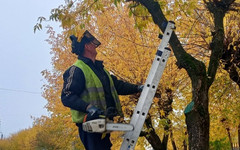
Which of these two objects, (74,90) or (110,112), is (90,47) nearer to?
(74,90)

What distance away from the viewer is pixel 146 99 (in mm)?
2738

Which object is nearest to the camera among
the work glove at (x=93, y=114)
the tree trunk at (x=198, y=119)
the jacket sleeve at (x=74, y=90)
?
the work glove at (x=93, y=114)

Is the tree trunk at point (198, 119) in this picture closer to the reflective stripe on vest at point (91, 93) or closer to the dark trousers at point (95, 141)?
the dark trousers at point (95, 141)

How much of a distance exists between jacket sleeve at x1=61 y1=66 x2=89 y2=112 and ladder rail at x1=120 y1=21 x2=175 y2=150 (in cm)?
48

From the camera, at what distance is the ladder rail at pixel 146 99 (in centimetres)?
267

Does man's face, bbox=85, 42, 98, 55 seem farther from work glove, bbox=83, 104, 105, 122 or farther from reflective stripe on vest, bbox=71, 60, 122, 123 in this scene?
work glove, bbox=83, 104, 105, 122

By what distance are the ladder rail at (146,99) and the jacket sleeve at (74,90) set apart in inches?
18.8

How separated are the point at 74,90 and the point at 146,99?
0.71 meters

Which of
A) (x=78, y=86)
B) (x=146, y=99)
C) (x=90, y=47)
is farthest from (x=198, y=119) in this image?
(x=78, y=86)

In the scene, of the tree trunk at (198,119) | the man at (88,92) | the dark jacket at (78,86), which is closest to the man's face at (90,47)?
the man at (88,92)

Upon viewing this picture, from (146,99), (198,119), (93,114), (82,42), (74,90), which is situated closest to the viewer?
(93,114)

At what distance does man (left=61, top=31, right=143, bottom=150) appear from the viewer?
9.16 ft

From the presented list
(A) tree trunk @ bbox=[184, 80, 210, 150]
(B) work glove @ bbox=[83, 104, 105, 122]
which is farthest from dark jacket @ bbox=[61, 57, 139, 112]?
(A) tree trunk @ bbox=[184, 80, 210, 150]

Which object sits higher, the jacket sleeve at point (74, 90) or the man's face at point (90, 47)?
the man's face at point (90, 47)
